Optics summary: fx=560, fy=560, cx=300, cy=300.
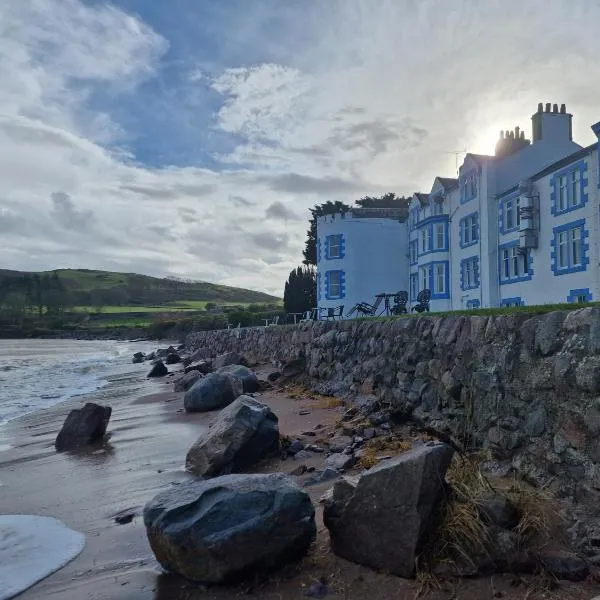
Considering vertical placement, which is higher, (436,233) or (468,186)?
(468,186)

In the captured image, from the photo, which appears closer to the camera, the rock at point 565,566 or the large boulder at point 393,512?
the rock at point 565,566

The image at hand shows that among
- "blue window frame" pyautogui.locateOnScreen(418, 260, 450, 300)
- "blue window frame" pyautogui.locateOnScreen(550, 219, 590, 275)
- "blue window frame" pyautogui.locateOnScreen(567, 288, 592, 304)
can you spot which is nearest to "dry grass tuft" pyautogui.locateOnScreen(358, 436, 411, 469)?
"blue window frame" pyautogui.locateOnScreen(567, 288, 592, 304)

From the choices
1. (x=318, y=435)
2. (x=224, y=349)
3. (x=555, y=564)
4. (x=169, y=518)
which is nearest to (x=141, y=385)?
(x=224, y=349)

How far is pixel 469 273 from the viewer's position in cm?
3072

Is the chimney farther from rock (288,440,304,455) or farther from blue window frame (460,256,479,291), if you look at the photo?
rock (288,440,304,455)

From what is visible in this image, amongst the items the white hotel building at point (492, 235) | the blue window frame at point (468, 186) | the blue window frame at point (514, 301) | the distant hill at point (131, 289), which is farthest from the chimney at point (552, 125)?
the distant hill at point (131, 289)

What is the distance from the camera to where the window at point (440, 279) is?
3316 cm

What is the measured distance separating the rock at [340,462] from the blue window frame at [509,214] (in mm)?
21809

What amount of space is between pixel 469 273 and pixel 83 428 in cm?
2381

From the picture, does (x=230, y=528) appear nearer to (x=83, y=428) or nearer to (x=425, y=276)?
(x=83, y=428)

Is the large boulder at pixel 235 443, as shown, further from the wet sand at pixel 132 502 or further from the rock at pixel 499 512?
the rock at pixel 499 512

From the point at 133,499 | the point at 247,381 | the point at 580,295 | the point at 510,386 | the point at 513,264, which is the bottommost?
the point at 133,499

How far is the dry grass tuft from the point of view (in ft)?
23.6

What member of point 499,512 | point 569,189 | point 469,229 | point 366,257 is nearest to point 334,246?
point 366,257
